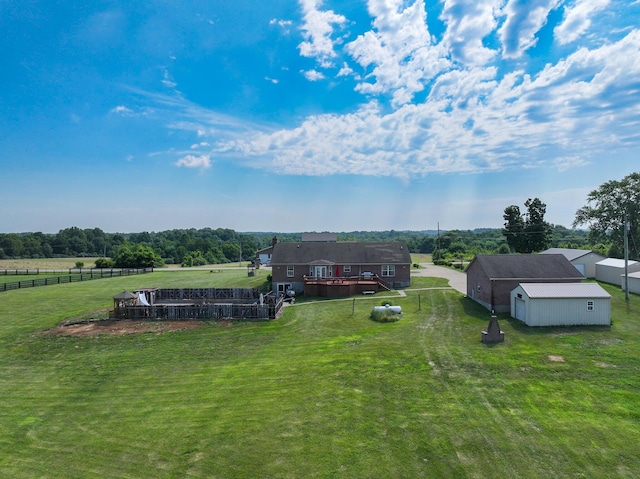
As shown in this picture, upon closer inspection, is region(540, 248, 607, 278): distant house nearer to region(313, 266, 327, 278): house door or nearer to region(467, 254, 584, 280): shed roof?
region(467, 254, 584, 280): shed roof

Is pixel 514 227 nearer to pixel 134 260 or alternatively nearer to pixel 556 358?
pixel 556 358

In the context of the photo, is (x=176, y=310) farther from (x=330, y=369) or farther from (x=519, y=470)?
(x=519, y=470)

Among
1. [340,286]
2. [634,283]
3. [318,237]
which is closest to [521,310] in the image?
[634,283]

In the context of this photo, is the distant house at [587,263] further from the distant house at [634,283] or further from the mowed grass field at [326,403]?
the mowed grass field at [326,403]

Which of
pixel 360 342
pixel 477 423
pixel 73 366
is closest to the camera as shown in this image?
pixel 477 423

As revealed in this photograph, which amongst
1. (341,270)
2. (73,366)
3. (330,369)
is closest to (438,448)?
(330,369)

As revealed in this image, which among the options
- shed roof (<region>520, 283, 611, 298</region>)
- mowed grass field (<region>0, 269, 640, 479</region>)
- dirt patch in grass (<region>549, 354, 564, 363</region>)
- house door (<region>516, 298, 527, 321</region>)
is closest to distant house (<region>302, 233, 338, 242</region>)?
mowed grass field (<region>0, 269, 640, 479</region>)

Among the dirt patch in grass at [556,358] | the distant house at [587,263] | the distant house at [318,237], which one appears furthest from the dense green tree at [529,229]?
the dirt patch in grass at [556,358]
